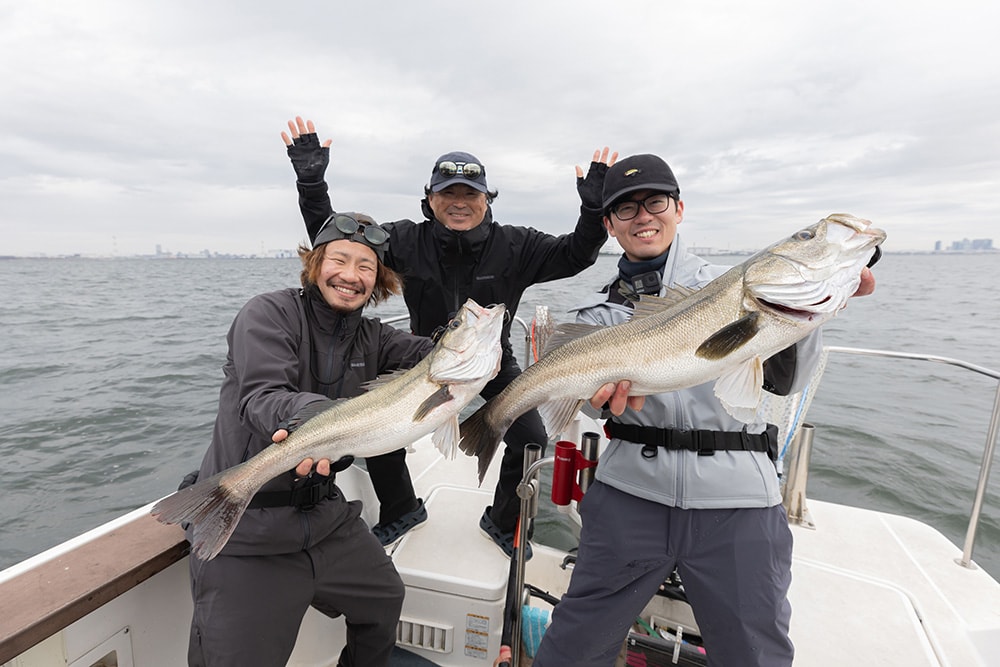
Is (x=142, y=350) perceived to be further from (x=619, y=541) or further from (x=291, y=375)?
(x=619, y=541)

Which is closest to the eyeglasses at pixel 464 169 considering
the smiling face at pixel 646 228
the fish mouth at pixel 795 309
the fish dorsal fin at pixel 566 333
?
the smiling face at pixel 646 228

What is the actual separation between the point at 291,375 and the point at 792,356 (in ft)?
8.82

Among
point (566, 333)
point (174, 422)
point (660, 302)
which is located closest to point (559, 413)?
point (566, 333)

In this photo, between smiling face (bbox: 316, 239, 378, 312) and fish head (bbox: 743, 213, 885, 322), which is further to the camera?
smiling face (bbox: 316, 239, 378, 312)

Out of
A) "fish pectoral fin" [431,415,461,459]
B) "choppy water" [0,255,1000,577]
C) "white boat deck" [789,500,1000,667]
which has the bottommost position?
"choppy water" [0,255,1000,577]

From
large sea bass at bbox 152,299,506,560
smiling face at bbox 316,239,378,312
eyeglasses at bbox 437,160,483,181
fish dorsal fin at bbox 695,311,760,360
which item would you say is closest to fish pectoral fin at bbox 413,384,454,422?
large sea bass at bbox 152,299,506,560

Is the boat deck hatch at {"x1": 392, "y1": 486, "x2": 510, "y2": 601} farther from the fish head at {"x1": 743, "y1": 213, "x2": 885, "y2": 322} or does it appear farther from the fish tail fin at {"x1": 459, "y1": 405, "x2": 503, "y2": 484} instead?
the fish head at {"x1": 743, "y1": 213, "x2": 885, "y2": 322}

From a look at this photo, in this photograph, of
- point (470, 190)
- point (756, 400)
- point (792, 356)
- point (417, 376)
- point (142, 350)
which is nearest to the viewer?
point (756, 400)

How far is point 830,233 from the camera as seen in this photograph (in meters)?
2.13

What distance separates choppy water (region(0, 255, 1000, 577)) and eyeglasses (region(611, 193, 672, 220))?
0.81m

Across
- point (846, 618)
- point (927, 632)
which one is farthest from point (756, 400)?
point (927, 632)

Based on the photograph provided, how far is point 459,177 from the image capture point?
411cm

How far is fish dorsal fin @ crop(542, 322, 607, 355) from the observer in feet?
8.81

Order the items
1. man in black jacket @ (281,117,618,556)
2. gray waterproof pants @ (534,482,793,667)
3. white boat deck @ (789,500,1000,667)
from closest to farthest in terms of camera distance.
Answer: gray waterproof pants @ (534,482,793,667) < white boat deck @ (789,500,1000,667) < man in black jacket @ (281,117,618,556)
